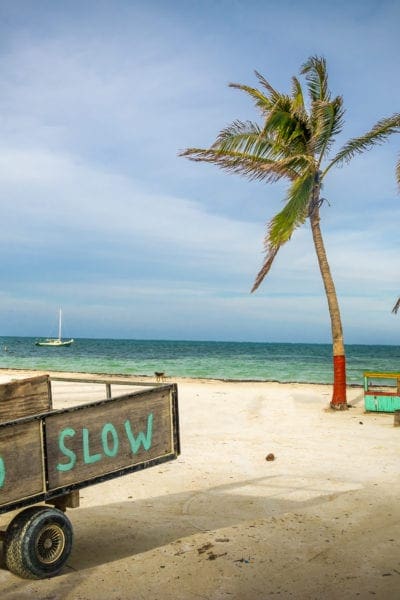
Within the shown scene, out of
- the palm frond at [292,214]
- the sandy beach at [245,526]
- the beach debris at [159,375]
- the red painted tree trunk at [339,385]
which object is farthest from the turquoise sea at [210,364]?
the sandy beach at [245,526]

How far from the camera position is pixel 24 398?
17.5 feet

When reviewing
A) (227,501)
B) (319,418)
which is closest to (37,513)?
(227,501)

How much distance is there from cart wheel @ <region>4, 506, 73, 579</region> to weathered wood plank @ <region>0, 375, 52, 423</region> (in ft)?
2.99

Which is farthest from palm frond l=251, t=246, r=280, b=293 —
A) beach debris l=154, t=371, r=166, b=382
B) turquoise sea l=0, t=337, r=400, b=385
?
turquoise sea l=0, t=337, r=400, b=385

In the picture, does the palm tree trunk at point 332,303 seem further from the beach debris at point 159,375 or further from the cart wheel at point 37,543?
the cart wheel at point 37,543

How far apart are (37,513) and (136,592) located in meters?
1.07

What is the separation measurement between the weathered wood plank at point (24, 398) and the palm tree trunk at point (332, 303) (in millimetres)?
10532

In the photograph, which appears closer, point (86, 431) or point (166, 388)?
point (86, 431)

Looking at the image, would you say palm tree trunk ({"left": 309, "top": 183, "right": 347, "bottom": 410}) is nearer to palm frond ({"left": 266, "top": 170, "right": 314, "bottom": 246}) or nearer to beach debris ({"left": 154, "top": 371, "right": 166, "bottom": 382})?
palm frond ({"left": 266, "top": 170, "right": 314, "bottom": 246})

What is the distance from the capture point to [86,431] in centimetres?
477

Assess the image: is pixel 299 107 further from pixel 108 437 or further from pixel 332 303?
pixel 108 437

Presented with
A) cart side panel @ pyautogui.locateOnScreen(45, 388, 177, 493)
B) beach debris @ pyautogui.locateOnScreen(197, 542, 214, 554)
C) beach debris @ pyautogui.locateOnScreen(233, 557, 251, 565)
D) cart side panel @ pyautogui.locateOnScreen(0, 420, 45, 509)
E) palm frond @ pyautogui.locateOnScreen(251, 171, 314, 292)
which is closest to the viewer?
cart side panel @ pyautogui.locateOnScreen(0, 420, 45, 509)

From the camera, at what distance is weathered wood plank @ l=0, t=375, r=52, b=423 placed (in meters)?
5.16

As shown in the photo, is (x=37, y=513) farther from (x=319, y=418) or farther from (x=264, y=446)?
(x=319, y=418)
